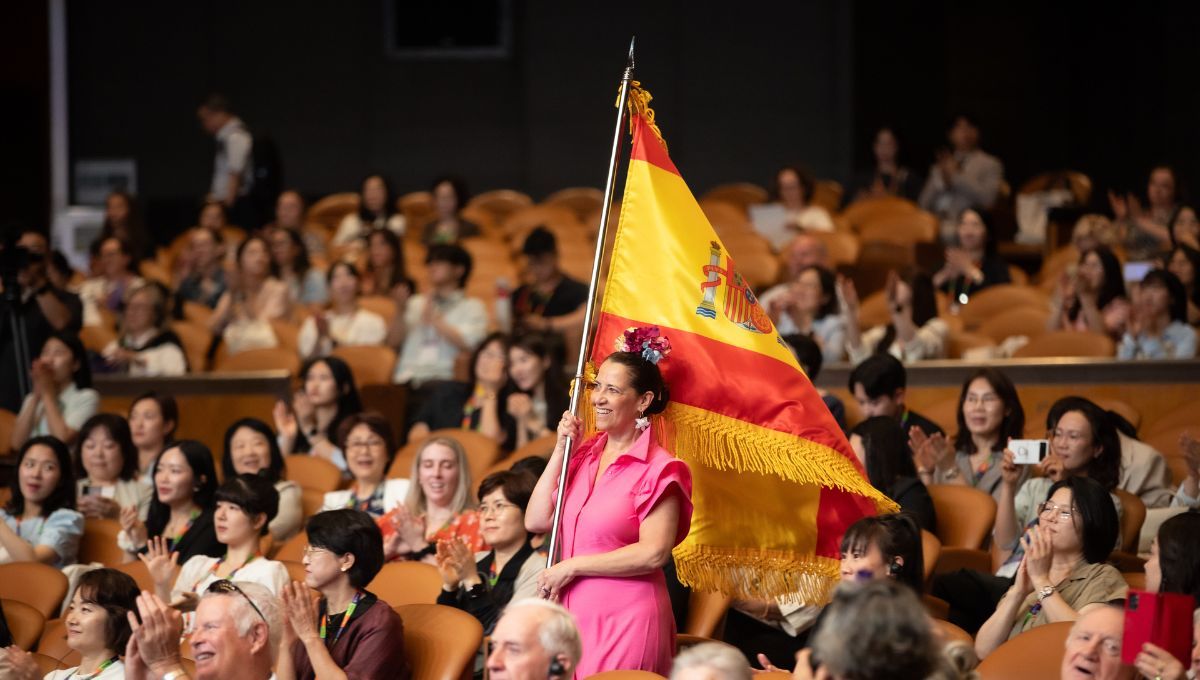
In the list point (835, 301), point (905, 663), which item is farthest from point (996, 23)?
point (905, 663)

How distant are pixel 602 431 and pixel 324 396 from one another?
3.15 meters

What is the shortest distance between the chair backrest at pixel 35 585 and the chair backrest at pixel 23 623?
0.87 ft

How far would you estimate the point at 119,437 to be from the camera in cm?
647

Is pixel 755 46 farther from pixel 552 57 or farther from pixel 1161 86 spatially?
pixel 1161 86

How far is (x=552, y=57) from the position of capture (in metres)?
13.5

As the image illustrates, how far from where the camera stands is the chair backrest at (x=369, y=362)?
26.6 ft

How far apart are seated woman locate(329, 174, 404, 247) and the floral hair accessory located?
22.4 feet

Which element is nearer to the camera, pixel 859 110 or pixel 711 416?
pixel 711 416

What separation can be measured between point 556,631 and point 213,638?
3.43 ft

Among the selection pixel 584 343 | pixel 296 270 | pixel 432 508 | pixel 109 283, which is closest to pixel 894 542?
pixel 584 343

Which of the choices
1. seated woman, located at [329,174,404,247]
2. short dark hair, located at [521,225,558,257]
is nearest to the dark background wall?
seated woman, located at [329,174,404,247]

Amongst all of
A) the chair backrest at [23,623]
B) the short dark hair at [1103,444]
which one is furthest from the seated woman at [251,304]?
the short dark hair at [1103,444]

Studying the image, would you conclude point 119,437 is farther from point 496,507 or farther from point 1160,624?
point 1160,624

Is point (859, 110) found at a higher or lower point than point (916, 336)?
higher
